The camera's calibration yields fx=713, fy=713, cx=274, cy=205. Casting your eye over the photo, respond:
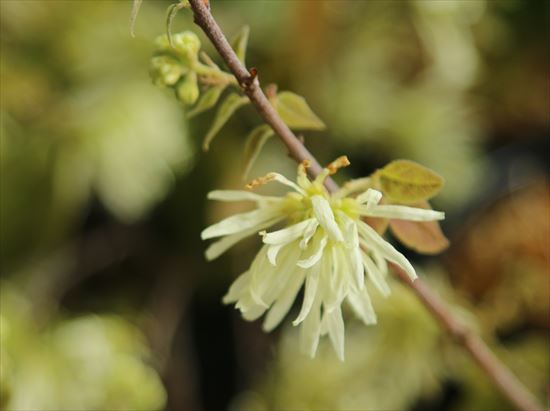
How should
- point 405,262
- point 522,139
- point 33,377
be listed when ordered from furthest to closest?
1. point 522,139
2. point 33,377
3. point 405,262

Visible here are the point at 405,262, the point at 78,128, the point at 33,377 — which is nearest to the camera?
the point at 405,262

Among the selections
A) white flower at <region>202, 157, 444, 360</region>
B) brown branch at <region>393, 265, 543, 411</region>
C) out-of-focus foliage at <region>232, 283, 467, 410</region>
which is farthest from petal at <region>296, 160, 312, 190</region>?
out-of-focus foliage at <region>232, 283, 467, 410</region>

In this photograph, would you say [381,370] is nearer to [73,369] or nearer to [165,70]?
[73,369]

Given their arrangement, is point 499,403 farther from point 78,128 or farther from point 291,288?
point 78,128

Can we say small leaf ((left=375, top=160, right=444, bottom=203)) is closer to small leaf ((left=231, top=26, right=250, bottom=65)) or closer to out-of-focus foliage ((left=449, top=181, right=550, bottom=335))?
small leaf ((left=231, top=26, right=250, bottom=65))

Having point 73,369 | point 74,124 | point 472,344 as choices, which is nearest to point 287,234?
point 472,344

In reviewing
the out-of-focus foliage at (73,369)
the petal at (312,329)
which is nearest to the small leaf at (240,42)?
the petal at (312,329)

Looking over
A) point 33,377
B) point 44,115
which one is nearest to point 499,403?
point 33,377
